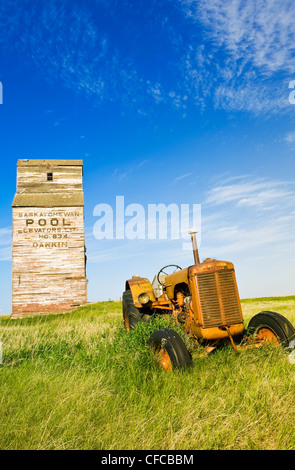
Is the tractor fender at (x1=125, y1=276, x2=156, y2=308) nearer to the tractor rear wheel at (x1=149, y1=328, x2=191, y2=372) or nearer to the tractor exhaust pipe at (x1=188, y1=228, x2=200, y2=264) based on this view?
the tractor exhaust pipe at (x1=188, y1=228, x2=200, y2=264)

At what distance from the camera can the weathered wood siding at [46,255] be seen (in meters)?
19.7

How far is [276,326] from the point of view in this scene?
541 centimetres

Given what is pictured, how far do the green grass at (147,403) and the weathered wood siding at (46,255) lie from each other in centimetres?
1467

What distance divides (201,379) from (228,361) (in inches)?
38.5

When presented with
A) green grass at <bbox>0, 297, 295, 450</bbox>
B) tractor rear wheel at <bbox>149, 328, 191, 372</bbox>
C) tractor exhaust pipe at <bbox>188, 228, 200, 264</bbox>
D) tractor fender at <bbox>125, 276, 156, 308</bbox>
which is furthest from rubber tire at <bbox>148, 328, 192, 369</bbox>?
tractor fender at <bbox>125, 276, 156, 308</bbox>

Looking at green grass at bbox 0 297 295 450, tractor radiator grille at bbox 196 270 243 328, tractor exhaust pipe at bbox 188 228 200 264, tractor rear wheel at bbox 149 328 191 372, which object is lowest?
green grass at bbox 0 297 295 450

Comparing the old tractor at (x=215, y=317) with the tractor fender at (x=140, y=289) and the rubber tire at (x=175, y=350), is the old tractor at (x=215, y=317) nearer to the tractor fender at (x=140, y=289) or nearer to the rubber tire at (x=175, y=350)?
the rubber tire at (x=175, y=350)

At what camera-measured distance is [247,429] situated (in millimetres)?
3033

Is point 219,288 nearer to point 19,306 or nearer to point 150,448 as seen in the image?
point 150,448

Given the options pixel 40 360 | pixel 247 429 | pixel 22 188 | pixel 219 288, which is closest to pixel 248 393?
pixel 247 429

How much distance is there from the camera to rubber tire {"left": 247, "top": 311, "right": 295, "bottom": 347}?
526 cm

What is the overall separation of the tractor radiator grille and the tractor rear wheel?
0.74 metres

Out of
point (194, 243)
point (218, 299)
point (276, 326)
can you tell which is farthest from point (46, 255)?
point (276, 326)

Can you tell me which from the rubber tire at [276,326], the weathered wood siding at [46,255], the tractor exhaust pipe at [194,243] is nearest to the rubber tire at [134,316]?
the tractor exhaust pipe at [194,243]
